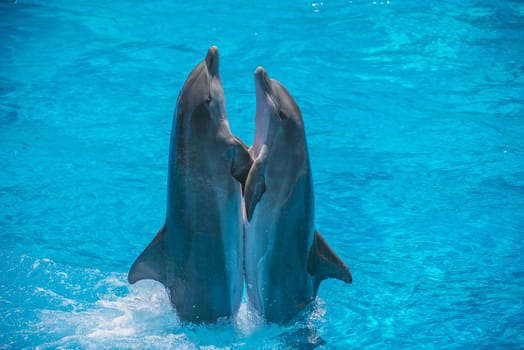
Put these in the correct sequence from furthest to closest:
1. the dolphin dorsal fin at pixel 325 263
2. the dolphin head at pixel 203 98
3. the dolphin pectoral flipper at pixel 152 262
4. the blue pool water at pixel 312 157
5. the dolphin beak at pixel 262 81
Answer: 1. the blue pool water at pixel 312 157
2. the dolphin dorsal fin at pixel 325 263
3. the dolphin pectoral flipper at pixel 152 262
4. the dolphin beak at pixel 262 81
5. the dolphin head at pixel 203 98

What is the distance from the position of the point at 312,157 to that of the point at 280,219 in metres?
4.57

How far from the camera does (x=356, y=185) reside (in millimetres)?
8539

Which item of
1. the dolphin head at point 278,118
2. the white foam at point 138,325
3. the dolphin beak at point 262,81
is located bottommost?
the white foam at point 138,325

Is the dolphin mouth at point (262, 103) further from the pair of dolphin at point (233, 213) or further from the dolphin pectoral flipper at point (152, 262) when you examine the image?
the dolphin pectoral flipper at point (152, 262)

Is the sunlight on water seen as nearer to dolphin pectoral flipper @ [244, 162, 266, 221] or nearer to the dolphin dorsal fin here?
the dolphin dorsal fin

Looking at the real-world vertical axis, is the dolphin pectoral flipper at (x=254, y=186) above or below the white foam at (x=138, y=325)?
above

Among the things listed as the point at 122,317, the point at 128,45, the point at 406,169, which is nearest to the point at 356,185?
the point at 406,169

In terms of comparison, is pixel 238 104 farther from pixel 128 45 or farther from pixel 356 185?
pixel 128 45

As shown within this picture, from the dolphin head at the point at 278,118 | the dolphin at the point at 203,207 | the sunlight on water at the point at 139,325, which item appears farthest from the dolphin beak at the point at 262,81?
the sunlight on water at the point at 139,325

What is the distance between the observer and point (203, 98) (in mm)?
4520

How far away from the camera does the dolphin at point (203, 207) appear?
4.54 metres

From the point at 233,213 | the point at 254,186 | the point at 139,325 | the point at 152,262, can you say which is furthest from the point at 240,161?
the point at 139,325

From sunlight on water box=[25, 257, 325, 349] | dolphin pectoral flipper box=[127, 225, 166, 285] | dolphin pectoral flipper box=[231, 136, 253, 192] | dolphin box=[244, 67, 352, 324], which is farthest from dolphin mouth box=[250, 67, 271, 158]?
sunlight on water box=[25, 257, 325, 349]

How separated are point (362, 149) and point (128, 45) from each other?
20.2 feet
